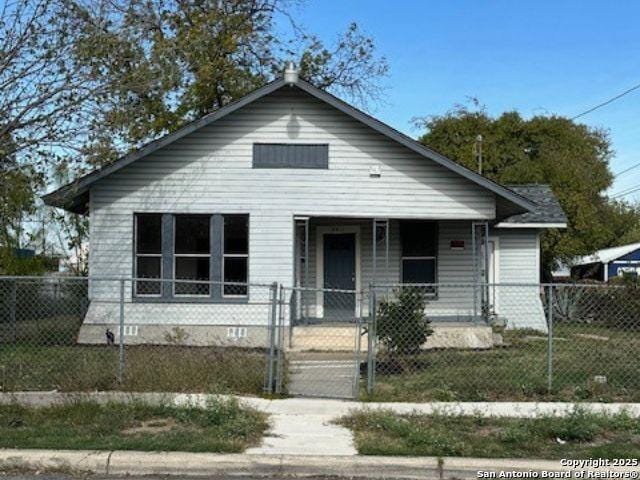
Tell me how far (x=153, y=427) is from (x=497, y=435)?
151 inches

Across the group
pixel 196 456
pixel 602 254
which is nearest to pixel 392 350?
pixel 196 456

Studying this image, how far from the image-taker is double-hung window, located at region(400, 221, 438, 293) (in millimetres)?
17203

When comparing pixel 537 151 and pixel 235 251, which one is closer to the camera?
pixel 235 251

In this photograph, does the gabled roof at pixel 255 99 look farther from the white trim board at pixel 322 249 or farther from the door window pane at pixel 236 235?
the white trim board at pixel 322 249

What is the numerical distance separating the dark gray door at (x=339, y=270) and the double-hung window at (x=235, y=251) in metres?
2.39

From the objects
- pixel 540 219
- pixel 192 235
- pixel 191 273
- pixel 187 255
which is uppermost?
pixel 540 219

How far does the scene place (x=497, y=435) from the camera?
7.89m

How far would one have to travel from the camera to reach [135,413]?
28.4ft

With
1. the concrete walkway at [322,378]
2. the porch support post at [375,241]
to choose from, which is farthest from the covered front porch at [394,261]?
the concrete walkway at [322,378]

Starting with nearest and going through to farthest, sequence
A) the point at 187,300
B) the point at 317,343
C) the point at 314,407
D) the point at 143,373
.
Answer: the point at 314,407 < the point at 143,373 < the point at 317,343 < the point at 187,300

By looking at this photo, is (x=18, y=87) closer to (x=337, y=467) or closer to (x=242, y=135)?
(x=242, y=135)

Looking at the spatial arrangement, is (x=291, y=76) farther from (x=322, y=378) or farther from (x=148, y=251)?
(x=322, y=378)

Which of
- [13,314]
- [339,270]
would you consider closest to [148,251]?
[13,314]

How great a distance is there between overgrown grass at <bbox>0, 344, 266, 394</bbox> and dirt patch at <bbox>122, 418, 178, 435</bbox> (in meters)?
1.44
